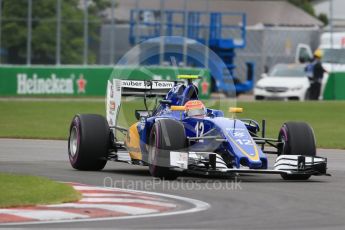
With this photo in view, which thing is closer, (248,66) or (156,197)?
(156,197)

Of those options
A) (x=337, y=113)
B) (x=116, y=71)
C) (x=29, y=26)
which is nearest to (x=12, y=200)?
(x=116, y=71)

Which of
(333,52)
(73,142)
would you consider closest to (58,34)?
(333,52)

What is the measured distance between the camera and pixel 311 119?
34688mm

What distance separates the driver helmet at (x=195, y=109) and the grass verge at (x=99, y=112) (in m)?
2.61

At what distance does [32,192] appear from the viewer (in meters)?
13.8

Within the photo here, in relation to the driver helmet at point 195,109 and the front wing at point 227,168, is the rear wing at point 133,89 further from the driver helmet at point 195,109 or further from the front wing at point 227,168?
the front wing at point 227,168

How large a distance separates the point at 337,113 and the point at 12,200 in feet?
84.0

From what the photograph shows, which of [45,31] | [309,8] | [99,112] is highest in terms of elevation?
[309,8]

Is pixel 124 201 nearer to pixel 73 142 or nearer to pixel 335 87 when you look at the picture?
pixel 73 142

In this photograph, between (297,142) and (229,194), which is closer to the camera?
(229,194)

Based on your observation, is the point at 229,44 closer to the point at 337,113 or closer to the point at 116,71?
the point at 337,113

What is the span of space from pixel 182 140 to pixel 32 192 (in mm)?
3253

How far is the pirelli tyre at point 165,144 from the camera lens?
16.4 meters

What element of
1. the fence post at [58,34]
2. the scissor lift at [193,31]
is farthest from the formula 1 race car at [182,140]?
the scissor lift at [193,31]
